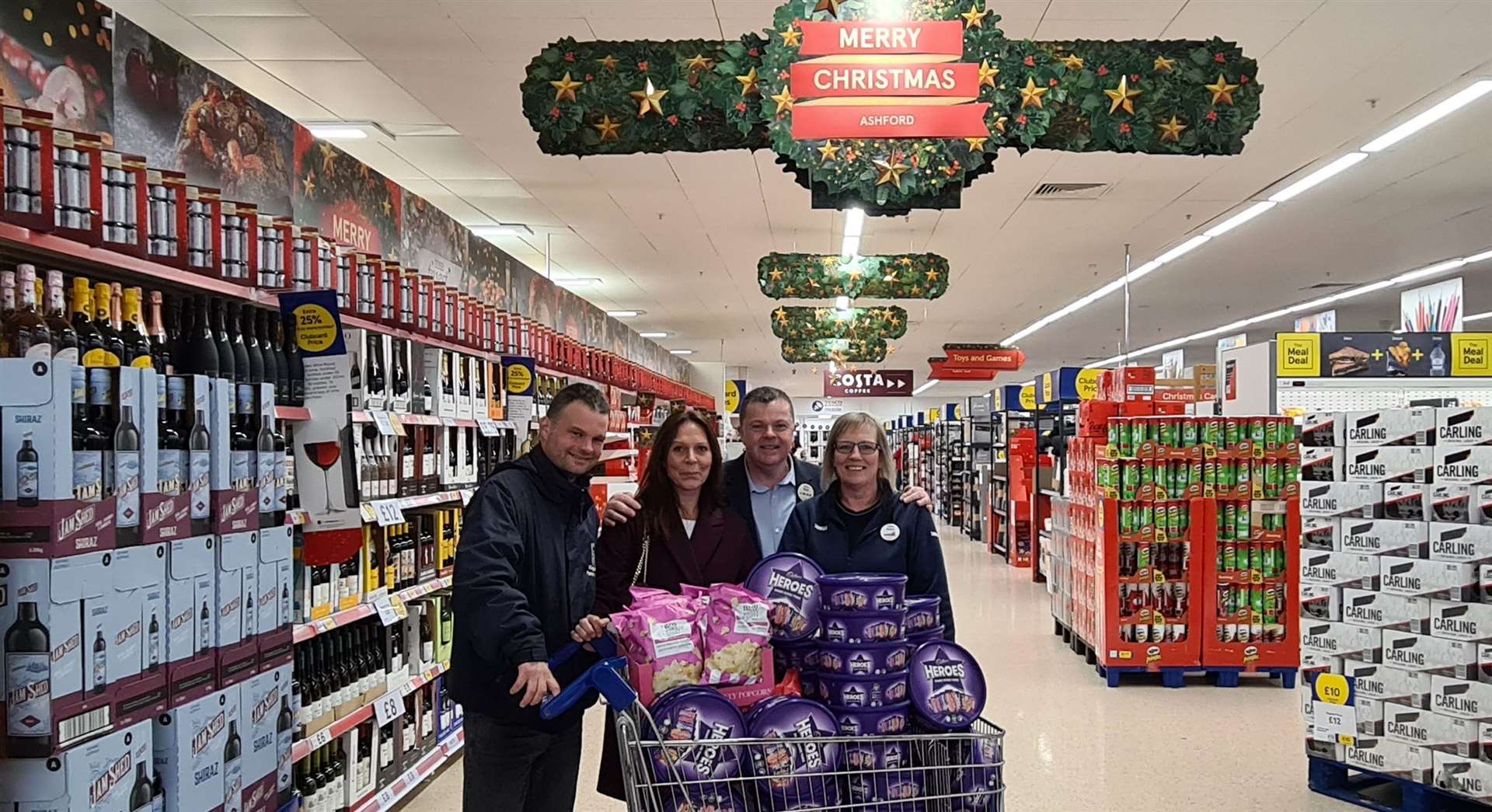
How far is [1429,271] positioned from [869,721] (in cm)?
1542

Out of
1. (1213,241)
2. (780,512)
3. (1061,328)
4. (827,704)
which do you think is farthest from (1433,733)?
(1061,328)

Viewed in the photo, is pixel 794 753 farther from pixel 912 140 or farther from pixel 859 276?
pixel 859 276

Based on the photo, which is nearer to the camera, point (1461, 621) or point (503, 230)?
point (1461, 621)

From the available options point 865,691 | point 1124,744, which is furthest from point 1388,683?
point 865,691

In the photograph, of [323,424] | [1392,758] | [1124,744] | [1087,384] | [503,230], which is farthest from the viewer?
[503,230]

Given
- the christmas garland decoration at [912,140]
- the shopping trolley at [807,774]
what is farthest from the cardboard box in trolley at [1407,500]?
the shopping trolley at [807,774]

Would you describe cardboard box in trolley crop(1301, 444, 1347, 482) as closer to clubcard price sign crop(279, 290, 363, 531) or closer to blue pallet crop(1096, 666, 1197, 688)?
blue pallet crop(1096, 666, 1197, 688)

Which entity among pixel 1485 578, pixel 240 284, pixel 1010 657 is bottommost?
pixel 1010 657

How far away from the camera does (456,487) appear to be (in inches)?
209

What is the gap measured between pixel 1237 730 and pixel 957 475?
15.5 m

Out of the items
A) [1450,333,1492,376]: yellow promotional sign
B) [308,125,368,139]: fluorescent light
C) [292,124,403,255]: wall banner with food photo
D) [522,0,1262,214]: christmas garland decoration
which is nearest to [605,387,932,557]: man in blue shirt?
[522,0,1262,214]: christmas garland decoration

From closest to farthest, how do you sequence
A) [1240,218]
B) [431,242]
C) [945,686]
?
[945,686] < [431,242] < [1240,218]

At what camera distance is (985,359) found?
18797mm

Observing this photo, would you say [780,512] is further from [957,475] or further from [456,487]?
[957,475]
